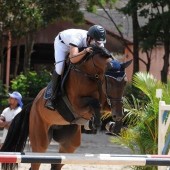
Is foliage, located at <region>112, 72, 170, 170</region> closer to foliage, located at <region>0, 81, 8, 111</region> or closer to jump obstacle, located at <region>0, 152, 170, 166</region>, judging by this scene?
jump obstacle, located at <region>0, 152, 170, 166</region>

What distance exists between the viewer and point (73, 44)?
7.61 m

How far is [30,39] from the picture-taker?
24.6 metres

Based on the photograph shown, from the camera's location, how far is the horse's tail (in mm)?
8812

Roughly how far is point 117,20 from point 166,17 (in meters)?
9.34

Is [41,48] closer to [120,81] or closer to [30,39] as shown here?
[30,39]

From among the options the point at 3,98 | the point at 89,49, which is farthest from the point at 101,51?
the point at 3,98

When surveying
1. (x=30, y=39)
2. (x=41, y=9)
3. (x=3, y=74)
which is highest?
(x=41, y=9)

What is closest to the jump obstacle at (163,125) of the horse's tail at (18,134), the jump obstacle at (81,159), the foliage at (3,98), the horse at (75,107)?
the horse at (75,107)

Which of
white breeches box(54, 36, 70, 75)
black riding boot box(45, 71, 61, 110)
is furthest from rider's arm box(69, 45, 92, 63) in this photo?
black riding boot box(45, 71, 61, 110)

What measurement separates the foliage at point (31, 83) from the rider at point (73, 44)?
13.0 m

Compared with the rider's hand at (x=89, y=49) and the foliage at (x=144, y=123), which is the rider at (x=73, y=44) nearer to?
the rider's hand at (x=89, y=49)

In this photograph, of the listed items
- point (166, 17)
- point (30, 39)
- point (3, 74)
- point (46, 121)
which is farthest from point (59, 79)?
point (3, 74)

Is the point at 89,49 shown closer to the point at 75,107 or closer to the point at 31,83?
the point at 75,107

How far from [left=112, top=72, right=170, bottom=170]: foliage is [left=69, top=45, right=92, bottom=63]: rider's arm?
2.41 metres
